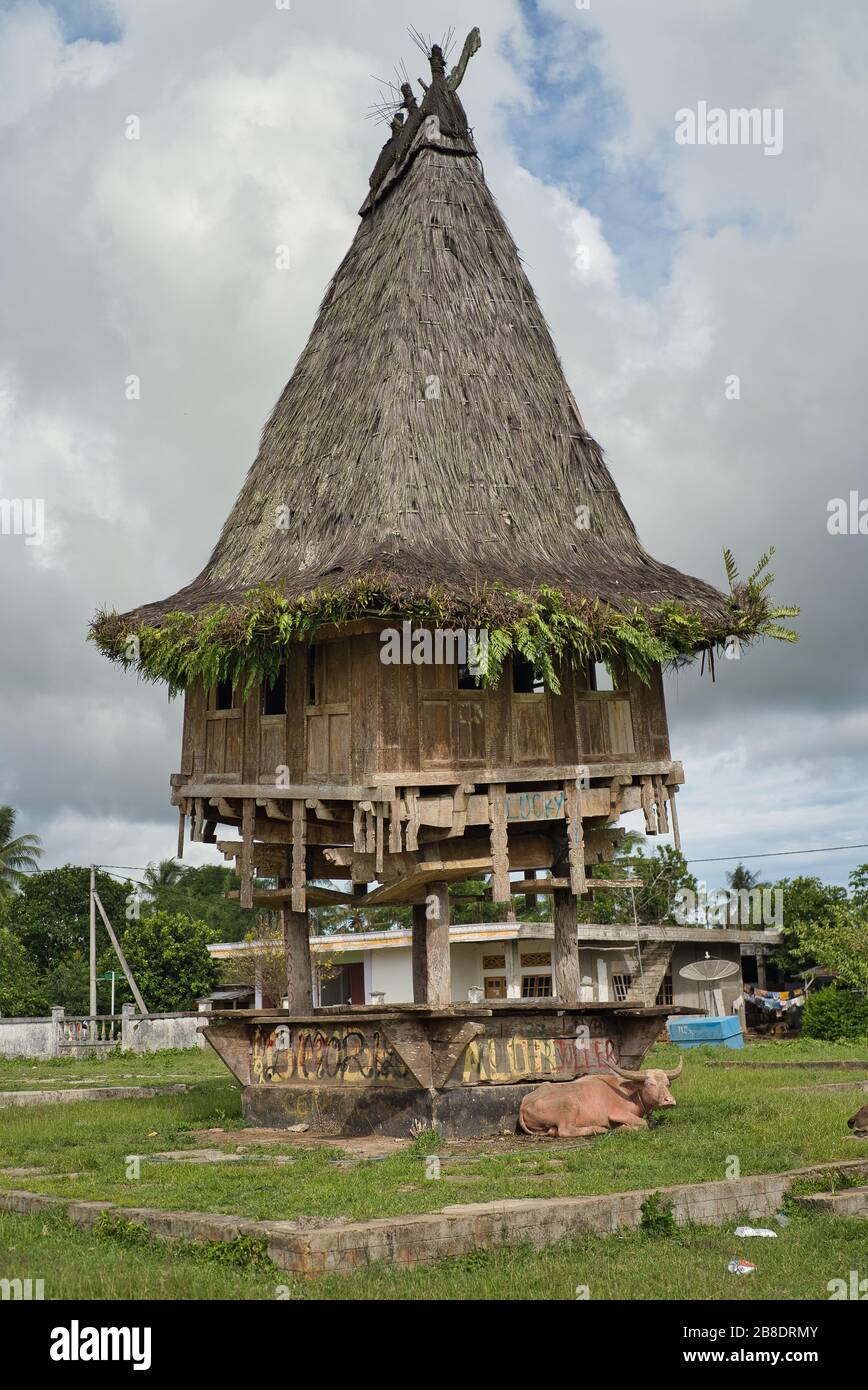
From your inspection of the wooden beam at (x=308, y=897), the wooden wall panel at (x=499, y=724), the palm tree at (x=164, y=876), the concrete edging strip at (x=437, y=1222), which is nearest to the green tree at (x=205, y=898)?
the palm tree at (x=164, y=876)

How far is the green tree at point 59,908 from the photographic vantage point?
5747 centimetres

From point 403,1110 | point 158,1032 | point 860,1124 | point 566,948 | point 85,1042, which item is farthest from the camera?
point 158,1032

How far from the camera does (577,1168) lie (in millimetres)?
11570

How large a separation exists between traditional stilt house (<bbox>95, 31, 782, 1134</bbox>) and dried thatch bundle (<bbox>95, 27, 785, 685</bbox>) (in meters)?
0.04

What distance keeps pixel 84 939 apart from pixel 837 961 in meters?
33.8

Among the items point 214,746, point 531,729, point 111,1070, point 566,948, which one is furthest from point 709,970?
point 214,746

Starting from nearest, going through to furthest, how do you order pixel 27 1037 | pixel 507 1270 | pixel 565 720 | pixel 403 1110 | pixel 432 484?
pixel 507 1270 < pixel 403 1110 < pixel 565 720 < pixel 432 484 < pixel 27 1037

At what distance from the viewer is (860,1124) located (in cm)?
1402

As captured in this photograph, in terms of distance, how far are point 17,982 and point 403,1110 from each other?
3517 cm

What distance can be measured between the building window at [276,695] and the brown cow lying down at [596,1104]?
20.0 ft

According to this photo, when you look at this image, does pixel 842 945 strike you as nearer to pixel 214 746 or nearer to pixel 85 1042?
pixel 85 1042

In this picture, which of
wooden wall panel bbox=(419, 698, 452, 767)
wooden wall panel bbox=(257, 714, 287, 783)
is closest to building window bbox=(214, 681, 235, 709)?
wooden wall panel bbox=(257, 714, 287, 783)

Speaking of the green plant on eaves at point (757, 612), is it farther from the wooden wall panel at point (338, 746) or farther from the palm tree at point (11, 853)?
the palm tree at point (11, 853)
